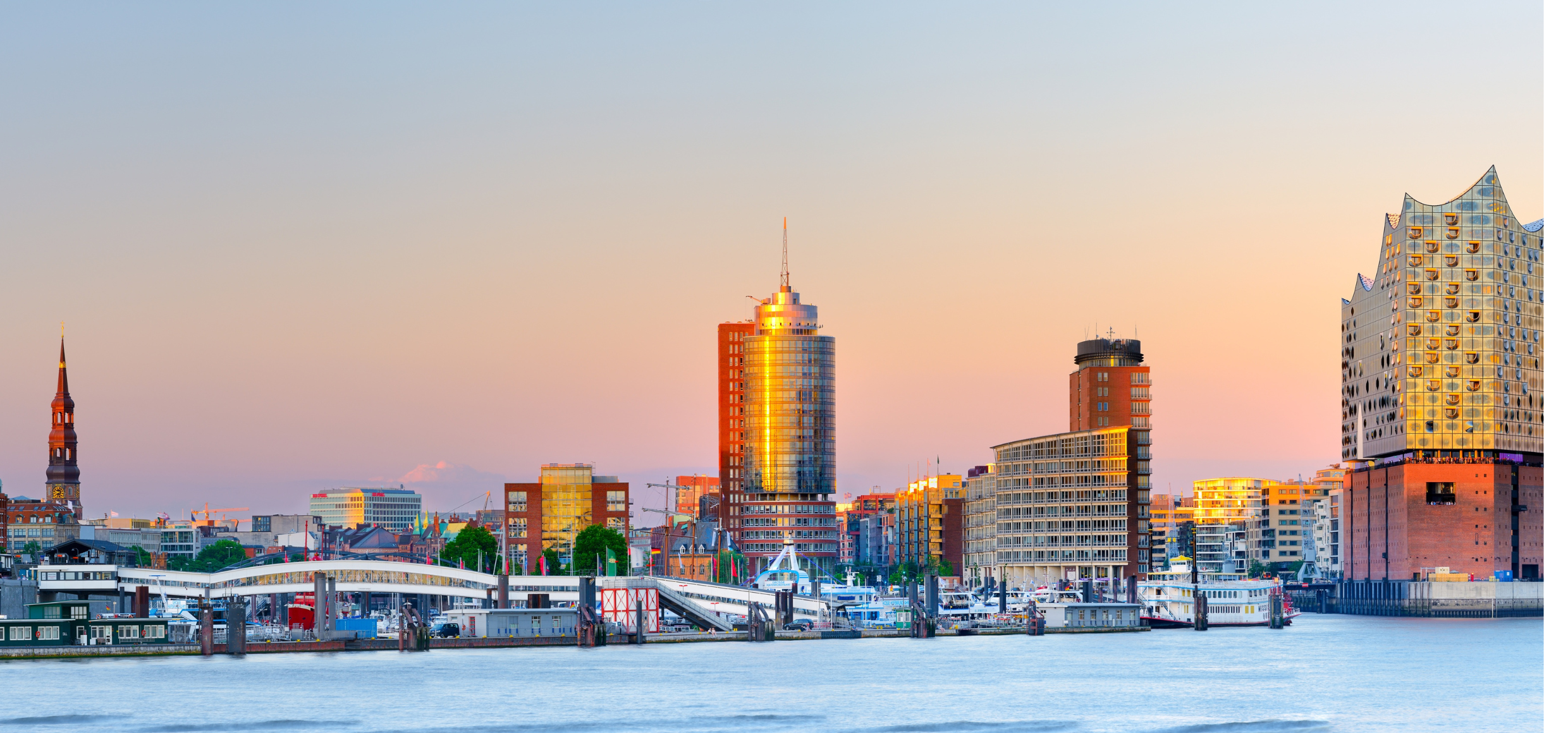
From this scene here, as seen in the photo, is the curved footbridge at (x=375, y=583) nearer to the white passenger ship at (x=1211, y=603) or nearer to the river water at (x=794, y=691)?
the river water at (x=794, y=691)

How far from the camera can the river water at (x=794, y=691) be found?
279ft

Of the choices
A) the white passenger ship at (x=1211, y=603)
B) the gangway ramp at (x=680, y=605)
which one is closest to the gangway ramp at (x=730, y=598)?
the gangway ramp at (x=680, y=605)

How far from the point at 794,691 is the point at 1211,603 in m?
89.0

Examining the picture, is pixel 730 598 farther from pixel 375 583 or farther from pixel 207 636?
pixel 207 636

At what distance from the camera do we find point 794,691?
330 feet

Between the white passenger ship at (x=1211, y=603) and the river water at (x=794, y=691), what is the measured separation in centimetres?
3501

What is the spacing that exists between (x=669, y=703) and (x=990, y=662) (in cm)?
3532

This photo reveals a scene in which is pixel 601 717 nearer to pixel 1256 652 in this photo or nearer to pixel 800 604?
pixel 1256 652

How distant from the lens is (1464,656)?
437 ft

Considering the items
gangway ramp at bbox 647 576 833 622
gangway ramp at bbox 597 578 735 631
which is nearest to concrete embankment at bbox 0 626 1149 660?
Result: gangway ramp at bbox 597 578 735 631

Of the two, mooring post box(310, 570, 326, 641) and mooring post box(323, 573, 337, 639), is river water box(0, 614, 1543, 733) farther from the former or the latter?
mooring post box(323, 573, 337, 639)

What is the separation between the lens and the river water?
85.2 meters
